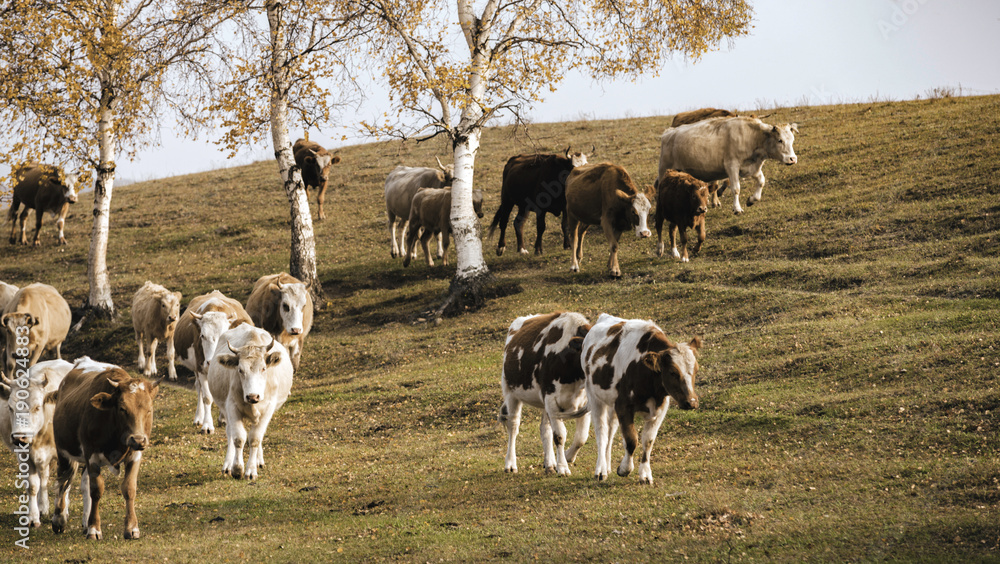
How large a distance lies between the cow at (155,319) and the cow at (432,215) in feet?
25.3

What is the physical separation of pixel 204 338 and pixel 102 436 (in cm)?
518

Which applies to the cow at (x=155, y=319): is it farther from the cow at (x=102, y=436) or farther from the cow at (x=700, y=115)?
the cow at (x=700, y=115)

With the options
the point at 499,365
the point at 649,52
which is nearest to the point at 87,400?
the point at 499,365

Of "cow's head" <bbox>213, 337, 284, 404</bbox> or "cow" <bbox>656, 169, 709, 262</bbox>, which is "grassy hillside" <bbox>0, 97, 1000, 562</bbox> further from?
"cow's head" <bbox>213, 337, 284, 404</bbox>

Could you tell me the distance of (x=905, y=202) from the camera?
858 inches

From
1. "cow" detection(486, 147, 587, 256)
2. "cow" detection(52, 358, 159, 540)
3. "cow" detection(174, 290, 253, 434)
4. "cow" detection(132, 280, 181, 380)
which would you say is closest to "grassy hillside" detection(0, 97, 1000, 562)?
"cow" detection(52, 358, 159, 540)

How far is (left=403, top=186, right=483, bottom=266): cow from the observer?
23.2 metres

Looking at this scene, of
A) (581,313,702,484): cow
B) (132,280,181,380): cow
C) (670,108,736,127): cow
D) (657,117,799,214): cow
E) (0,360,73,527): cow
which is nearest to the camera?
(581,313,702,484): cow

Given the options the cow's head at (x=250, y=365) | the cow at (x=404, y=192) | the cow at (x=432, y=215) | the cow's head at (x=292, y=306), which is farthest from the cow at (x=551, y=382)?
the cow at (x=404, y=192)

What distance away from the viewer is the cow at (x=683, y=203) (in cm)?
1978

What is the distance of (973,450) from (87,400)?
9.41 m

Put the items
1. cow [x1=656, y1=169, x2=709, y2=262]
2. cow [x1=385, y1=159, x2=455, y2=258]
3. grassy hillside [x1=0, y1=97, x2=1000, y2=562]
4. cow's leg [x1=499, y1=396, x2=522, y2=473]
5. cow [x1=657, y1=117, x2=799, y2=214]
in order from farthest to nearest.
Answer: cow [x1=385, y1=159, x2=455, y2=258] < cow [x1=657, y1=117, x2=799, y2=214] < cow [x1=656, y1=169, x2=709, y2=262] < cow's leg [x1=499, y1=396, x2=522, y2=473] < grassy hillside [x1=0, y1=97, x2=1000, y2=562]

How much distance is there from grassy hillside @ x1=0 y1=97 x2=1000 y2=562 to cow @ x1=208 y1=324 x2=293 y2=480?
1.31ft

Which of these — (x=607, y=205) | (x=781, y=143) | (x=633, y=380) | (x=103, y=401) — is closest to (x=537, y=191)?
(x=607, y=205)
